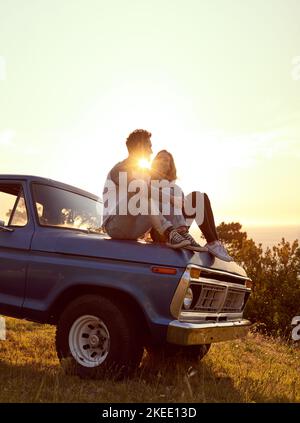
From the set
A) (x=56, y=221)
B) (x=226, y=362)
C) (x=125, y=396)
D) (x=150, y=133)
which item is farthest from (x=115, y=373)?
(x=150, y=133)

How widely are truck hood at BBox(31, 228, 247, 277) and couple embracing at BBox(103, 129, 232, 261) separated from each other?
0.17 metres

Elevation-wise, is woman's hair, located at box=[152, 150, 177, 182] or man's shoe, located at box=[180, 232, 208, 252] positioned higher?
woman's hair, located at box=[152, 150, 177, 182]

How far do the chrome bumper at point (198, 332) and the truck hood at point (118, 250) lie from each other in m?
0.53

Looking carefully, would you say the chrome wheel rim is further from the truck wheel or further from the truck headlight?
the truck headlight

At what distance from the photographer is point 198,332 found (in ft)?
15.5

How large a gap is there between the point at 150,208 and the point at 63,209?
1.13m

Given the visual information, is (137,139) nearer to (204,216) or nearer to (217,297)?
(204,216)

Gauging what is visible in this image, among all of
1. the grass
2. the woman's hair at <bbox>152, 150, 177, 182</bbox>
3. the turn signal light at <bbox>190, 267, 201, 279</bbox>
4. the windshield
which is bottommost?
the grass

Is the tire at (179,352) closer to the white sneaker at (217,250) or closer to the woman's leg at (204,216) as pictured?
the white sneaker at (217,250)

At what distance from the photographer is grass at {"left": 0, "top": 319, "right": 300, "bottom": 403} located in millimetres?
4473

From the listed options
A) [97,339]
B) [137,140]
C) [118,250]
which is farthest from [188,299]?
[137,140]

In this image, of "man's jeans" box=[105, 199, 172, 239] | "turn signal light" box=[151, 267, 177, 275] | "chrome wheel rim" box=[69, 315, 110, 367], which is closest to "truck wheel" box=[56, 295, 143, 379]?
"chrome wheel rim" box=[69, 315, 110, 367]

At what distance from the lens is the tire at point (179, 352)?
5945 mm
